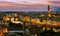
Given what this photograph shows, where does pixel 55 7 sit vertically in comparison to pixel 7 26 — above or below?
above

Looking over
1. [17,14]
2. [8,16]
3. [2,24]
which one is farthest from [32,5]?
[2,24]

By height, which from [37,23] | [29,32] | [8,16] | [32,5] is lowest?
[29,32]

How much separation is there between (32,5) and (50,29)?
1.47 feet

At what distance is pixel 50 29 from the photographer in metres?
1.82

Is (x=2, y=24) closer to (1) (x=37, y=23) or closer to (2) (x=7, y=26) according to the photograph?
(2) (x=7, y=26)

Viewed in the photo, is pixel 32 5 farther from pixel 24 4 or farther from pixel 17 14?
pixel 17 14

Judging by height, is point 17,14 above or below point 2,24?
above

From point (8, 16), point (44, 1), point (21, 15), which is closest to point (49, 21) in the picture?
point (44, 1)

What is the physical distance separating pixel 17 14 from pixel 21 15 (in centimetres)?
6

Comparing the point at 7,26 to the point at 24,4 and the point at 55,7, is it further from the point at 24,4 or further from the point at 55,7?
the point at 55,7

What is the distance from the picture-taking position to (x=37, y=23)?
1826 millimetres

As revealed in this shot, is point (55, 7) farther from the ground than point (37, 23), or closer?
farther from the ground

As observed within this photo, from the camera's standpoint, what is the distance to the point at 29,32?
181 centimetres

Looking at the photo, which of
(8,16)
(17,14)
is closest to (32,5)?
(17,14)
